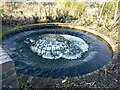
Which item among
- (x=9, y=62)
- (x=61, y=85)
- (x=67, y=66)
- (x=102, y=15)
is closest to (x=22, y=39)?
(x=67, y=66)

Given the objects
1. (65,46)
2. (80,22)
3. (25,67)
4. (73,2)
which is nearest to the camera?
(25,67)

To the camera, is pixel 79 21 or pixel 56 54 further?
pixel 79 21

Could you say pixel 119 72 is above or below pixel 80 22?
below

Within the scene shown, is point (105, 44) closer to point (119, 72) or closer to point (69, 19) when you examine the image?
point (119, 72)

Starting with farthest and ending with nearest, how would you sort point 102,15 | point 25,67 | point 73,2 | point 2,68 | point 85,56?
point 73,2
point 102,15
point 85,56
point 25,67
point 2,68

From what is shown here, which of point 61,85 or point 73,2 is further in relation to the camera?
point 73,2

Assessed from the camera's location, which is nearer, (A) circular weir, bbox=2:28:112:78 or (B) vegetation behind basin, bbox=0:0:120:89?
(B) vegetation behind basin, bbox=0:0:120:89

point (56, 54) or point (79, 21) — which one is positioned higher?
point (79, 21)

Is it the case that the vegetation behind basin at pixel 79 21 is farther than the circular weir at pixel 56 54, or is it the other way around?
the circular weir at pixel 56 54
